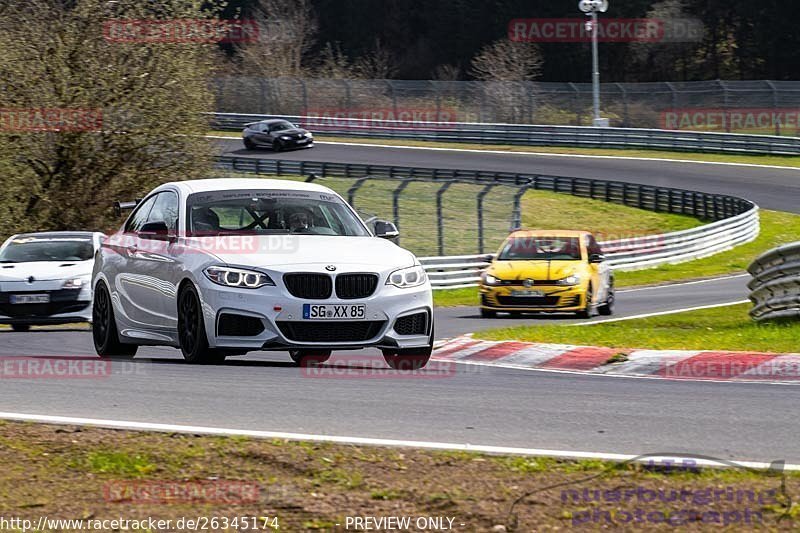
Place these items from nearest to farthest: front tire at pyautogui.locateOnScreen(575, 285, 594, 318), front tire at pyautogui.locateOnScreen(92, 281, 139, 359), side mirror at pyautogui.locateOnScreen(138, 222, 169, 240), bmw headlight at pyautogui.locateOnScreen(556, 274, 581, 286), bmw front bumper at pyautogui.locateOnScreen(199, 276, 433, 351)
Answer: bmw front bumper at pyautogui.locateOnScreen(199, 276, 433, 351), side mirror at pyautogui.locateOnScreen(138, 222, 169, 240), front tire at pyautogui.locateOnScreen(92, 281, 139, 359), bmw headlight at pyautogui.locateOnScreen(556, 274, 581, 286), front tire at pyautogui.locateOnScreen(575, 285, 594, 318)

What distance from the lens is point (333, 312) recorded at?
9984mm

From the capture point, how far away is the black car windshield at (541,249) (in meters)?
20.7

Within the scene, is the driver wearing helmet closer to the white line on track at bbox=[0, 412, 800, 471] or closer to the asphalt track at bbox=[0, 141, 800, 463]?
the asphalt track at bbox=[0, 141, 800, 463]

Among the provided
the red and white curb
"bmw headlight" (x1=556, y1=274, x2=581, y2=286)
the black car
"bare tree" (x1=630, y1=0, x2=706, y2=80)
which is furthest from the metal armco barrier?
"bare tree" (x1=630, y1=0, x2=706, y2=80)

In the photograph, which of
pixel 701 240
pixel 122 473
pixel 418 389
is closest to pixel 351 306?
pixel 418 389

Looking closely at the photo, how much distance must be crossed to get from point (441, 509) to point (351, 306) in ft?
15.0

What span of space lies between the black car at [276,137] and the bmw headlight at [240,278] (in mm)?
50268

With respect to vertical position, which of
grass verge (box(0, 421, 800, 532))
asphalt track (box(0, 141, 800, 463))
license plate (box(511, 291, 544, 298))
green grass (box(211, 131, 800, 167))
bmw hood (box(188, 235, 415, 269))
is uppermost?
bmw hood (box(188, 235, 415, 269))

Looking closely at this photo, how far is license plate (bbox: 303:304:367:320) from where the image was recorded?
9.95 meters

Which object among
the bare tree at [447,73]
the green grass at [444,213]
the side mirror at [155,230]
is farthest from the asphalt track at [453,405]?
the bare tree at [447,73]

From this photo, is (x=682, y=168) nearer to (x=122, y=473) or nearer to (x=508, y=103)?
(x=508, y=103)

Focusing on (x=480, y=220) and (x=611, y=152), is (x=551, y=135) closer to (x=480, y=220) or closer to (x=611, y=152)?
(x=611, y=152)

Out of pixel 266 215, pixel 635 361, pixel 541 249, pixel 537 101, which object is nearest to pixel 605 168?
pixel 537 101

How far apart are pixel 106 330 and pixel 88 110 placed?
1782 centimetres
